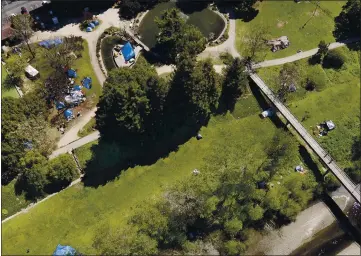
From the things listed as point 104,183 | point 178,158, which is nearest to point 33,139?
point 104,183

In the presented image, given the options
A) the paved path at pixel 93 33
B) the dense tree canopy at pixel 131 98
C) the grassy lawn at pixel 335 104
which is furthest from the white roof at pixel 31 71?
the grassy lawn at pixel 335 104

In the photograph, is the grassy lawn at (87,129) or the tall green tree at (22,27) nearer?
the grassy lawn at (87,129)

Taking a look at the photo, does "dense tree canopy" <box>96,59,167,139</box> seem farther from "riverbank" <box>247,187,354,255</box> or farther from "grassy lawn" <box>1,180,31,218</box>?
"riverbank" <box>247,187,354,255</box>

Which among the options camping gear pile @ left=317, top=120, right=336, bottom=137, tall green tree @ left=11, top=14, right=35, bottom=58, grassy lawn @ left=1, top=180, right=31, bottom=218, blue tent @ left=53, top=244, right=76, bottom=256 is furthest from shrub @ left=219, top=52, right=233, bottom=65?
grassy lawn @ left=1, top=180, right=31, bottom=218

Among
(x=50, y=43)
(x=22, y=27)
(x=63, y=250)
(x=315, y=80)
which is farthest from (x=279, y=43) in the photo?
(x=63, y=250)

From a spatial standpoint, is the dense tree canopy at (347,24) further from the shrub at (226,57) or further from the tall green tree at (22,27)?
the tall green tree at (22,27)
